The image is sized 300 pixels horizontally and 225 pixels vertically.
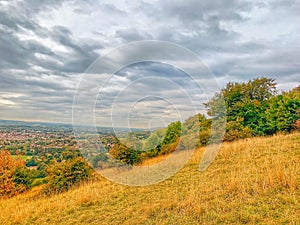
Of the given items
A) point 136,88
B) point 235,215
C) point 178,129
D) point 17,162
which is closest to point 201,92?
point 136,88

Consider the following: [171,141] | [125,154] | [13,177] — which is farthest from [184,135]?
[13,177]

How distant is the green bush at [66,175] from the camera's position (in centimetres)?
1180

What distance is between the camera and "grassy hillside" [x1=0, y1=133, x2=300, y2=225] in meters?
4.55

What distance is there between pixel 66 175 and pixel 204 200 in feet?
29.3

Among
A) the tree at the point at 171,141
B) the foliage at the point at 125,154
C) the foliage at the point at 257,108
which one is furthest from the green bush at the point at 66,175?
the foliage at the point at 257,108

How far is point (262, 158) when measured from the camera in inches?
333

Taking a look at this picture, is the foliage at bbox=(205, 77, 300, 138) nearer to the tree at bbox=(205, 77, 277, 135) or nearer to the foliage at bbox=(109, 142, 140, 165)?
the tree at bbox=(205, 77, 277, 135)

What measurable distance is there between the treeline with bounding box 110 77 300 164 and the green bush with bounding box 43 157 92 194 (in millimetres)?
2105

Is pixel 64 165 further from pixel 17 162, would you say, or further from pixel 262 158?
pixel 262 158

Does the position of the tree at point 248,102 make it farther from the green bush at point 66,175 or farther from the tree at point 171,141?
the green bush at point 66,175

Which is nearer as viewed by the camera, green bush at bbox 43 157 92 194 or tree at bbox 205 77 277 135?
green bush at bbox 43 157 92 194

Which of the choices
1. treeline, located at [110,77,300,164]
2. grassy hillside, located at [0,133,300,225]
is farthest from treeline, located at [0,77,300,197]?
grassy hillside, located at [0,133,300,225]

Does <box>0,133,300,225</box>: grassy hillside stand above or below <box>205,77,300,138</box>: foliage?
below

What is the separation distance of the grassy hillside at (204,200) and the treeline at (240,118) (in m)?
5.05
